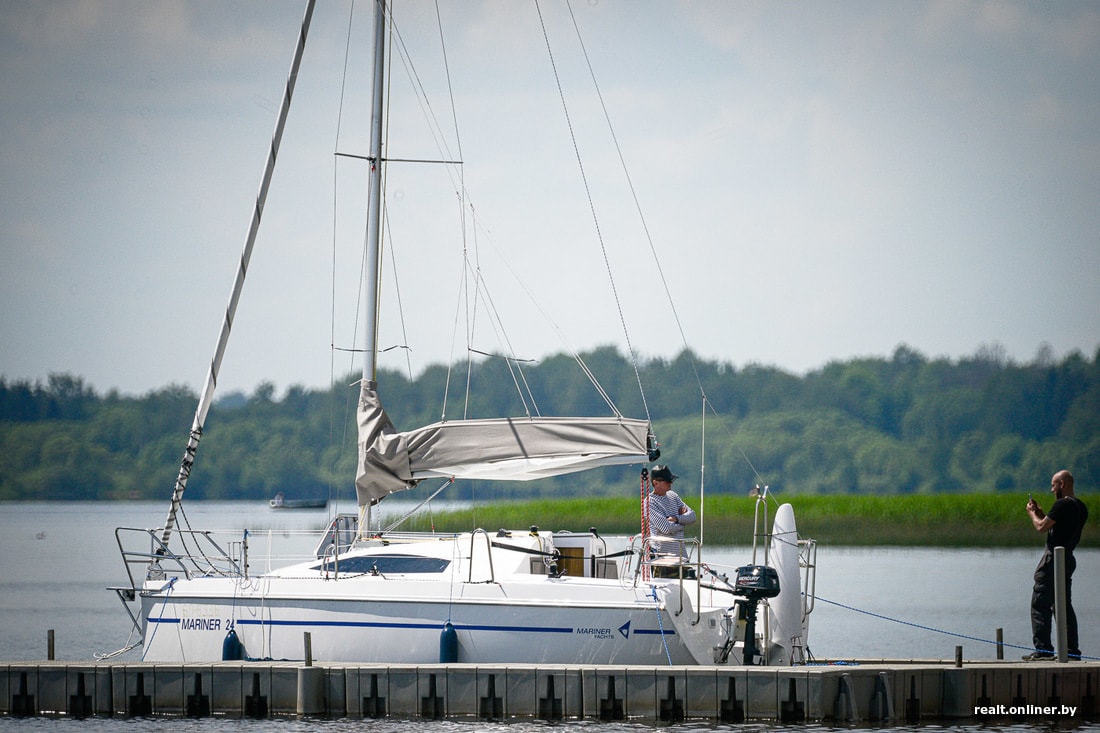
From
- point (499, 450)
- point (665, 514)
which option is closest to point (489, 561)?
point (499, 450)

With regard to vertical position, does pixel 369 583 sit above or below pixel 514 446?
below

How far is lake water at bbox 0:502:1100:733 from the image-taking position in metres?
21.7

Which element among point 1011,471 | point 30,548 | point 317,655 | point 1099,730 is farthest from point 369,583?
point 1011,471

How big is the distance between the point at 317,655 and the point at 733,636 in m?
4.45

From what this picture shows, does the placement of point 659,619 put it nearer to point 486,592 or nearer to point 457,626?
point 486,592

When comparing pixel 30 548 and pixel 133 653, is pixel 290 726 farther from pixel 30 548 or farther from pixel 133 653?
pixel 30 548

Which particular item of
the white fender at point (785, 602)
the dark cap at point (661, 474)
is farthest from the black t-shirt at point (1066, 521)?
the dark cap at point (661, 474)

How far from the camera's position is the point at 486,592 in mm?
15008

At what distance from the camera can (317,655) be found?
15.4 metres

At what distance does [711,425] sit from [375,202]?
261ft

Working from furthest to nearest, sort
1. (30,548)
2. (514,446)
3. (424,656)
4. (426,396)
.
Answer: (426,396) < (30,548) < (514,446) < (424,656)

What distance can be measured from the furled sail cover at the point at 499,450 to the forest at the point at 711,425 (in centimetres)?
7721

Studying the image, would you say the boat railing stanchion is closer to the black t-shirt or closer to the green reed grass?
the black t-shirt

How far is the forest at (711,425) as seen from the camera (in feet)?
324
